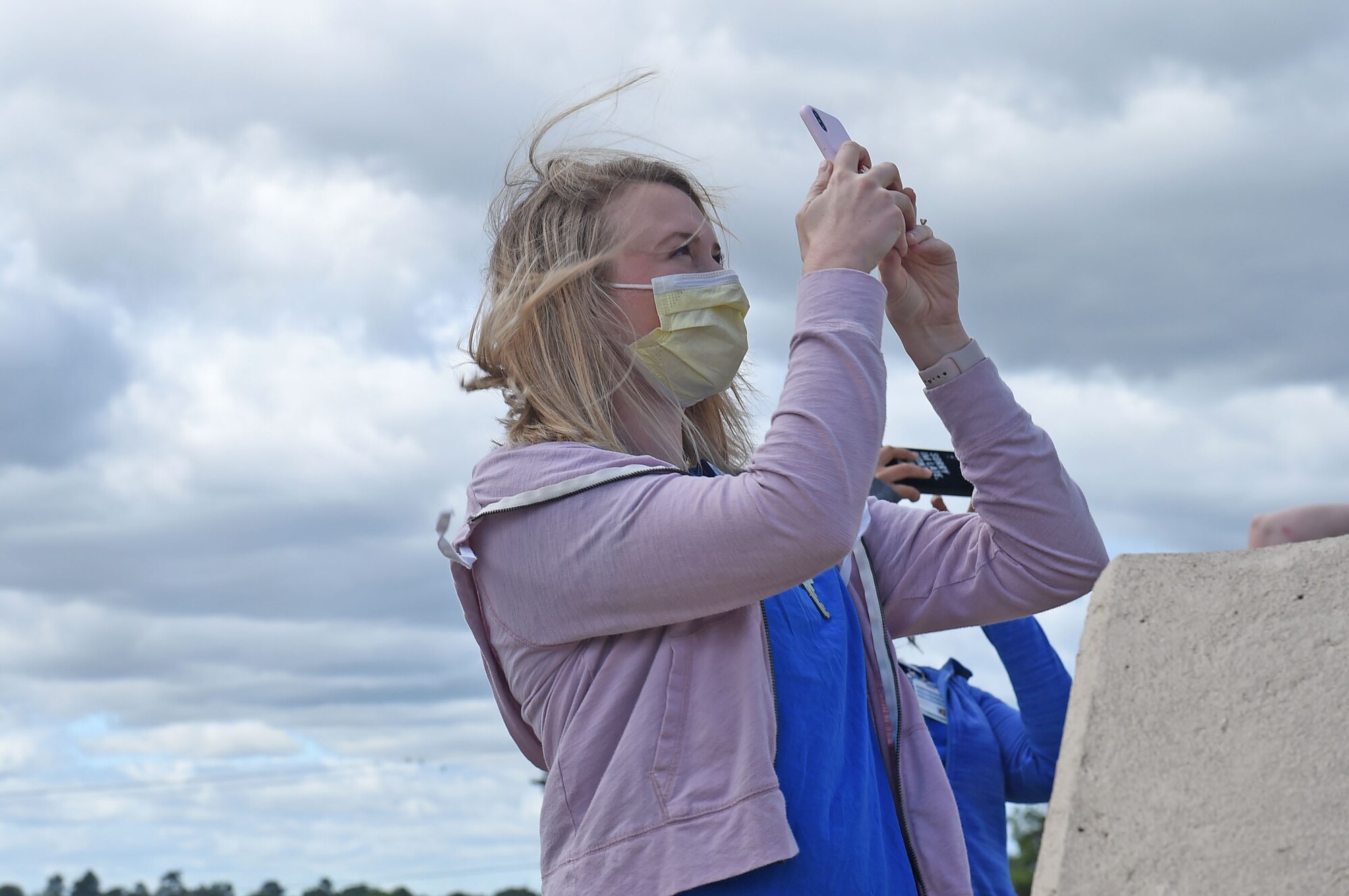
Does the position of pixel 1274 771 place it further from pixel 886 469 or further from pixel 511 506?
pixel 886 469

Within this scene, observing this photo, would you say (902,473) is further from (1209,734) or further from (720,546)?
(1209,734)

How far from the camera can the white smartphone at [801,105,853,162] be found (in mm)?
3062

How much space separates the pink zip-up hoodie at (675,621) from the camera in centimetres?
236

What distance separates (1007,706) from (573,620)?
3.64 meters

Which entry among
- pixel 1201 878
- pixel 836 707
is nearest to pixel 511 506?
pixel 836 707

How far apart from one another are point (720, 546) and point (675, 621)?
19 centimetres

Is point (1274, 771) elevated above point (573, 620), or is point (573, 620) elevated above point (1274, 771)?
point (573, 620)

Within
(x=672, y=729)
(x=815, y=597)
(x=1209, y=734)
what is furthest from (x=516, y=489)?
(x=1209, y=734)

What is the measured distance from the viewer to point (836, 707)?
103 inches

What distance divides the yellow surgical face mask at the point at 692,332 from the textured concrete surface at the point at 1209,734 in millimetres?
1344

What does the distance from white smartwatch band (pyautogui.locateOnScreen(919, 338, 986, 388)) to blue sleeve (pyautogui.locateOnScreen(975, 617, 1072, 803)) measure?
89.3 inches

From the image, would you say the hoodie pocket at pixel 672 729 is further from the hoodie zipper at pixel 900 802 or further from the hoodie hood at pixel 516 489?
the hoodie zipper at pixel 900 802

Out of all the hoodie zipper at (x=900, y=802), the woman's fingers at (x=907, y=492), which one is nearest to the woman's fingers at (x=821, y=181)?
the hoodie zipper at (x=900, y=802)

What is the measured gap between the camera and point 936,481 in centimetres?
512
